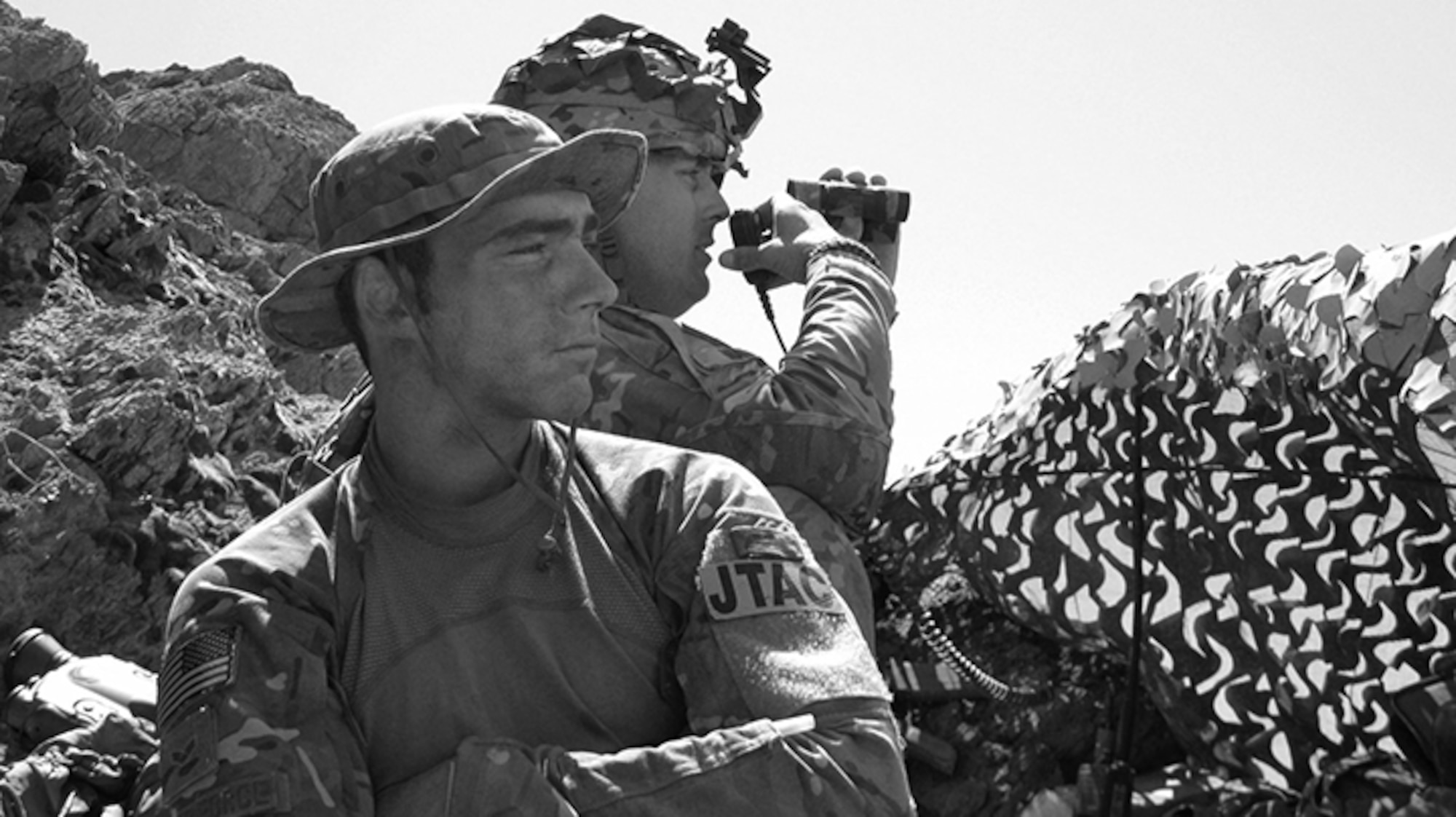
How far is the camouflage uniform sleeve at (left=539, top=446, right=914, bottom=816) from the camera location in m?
1.75

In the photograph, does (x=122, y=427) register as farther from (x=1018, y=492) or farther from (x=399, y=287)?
(x=399, y=287)

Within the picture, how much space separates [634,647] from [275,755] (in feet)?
1.27

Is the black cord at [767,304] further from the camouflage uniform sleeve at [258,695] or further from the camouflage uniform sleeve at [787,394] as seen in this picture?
the camouflage uniform sleeve at [258,695]

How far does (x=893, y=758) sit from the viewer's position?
1822 mm

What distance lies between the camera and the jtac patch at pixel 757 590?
190 centimetres

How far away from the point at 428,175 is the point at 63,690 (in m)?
2.36

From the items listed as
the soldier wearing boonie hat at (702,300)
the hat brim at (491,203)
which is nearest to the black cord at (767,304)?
the soldier wearing boonie hat at (702,300)

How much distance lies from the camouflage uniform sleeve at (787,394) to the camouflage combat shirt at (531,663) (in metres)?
0.87

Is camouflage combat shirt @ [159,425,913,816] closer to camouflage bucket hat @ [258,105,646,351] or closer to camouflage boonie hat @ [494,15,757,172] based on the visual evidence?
camouflage bucket hat @ [258,105,646,351]

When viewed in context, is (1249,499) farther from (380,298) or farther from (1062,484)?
(380,298)

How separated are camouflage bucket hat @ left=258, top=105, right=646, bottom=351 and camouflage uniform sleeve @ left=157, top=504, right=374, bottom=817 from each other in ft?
1.08

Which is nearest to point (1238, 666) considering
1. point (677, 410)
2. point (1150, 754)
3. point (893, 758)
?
point (1150, 754)

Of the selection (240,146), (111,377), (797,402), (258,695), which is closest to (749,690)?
(258,695)

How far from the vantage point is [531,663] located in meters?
1.91
